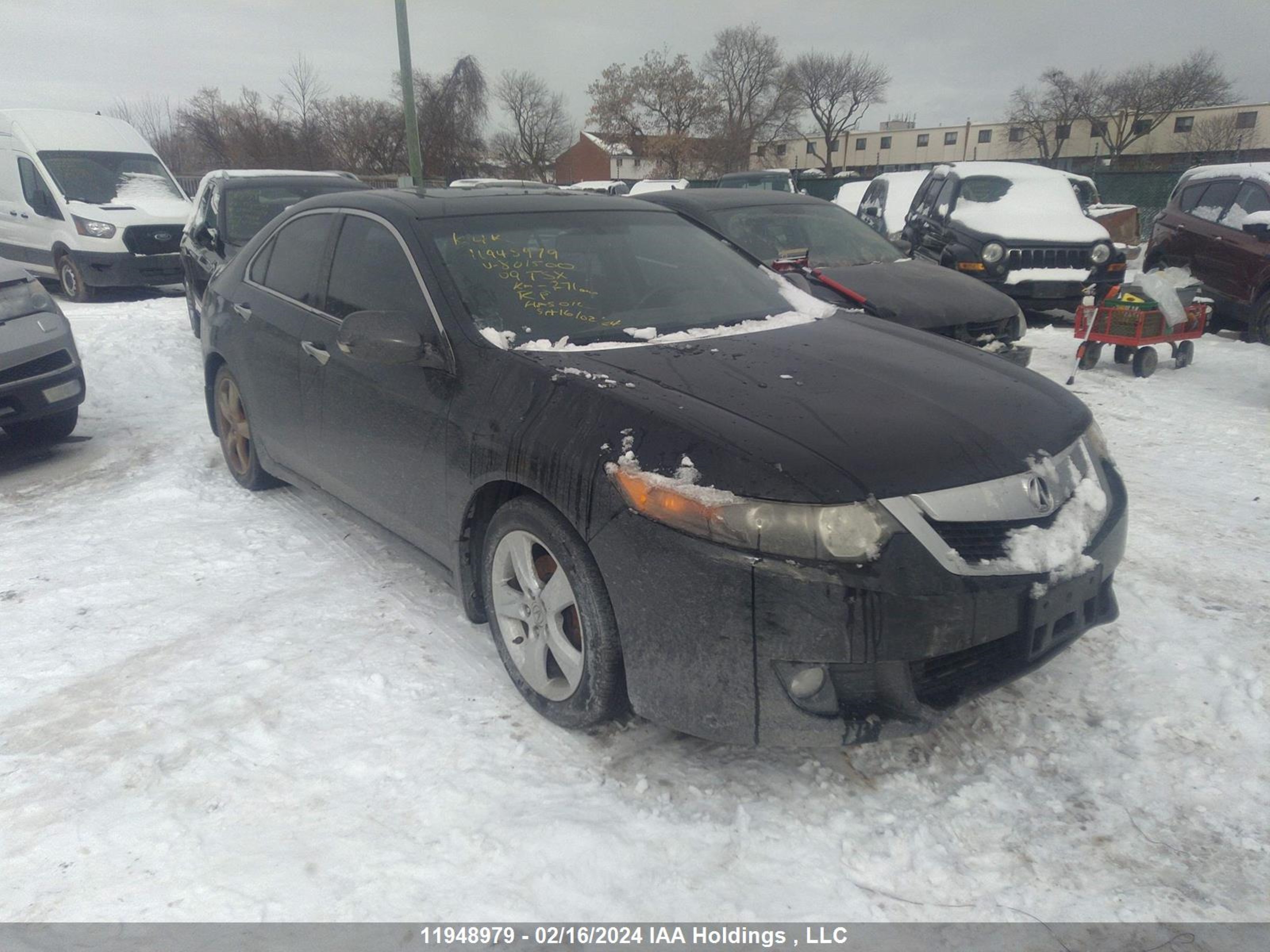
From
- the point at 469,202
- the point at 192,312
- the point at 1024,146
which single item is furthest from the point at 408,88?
the point at 1024,146

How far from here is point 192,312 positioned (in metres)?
8.73

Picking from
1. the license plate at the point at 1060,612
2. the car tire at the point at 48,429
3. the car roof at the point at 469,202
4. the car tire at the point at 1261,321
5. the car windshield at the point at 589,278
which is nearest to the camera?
the license plate at the point at 1060,612

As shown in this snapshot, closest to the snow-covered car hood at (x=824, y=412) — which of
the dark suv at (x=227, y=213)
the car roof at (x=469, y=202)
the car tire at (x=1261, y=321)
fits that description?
the car roof at (x=469, y=202)

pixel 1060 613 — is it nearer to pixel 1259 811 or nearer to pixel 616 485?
pixel 1259 811

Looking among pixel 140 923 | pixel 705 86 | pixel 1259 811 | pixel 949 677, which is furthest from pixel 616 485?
pixel 705 86

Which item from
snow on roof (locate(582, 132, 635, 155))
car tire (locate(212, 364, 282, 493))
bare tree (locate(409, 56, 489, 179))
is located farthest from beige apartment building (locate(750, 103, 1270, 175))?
car tire (locate(212, 364, 282, 493))

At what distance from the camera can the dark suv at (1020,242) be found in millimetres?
9820

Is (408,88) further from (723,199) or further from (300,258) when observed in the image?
(300,258)

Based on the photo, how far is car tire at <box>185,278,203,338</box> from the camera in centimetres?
859

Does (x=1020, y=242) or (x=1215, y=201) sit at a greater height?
(x=1215, y=201)

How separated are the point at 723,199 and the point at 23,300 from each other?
200 inches

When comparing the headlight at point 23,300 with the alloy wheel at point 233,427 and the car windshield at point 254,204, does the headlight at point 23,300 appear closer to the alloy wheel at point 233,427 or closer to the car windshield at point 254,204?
the alloy wheel at point 233,427

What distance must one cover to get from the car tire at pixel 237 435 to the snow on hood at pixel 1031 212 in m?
8.26

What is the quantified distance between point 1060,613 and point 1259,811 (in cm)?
77
